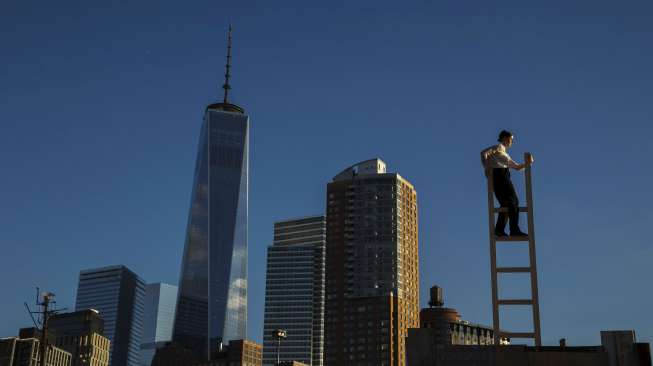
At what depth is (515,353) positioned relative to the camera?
11.6m

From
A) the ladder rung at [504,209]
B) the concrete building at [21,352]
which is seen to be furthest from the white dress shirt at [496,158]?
the concrete building at [21,352]

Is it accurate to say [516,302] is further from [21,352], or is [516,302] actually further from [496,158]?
[21,352]

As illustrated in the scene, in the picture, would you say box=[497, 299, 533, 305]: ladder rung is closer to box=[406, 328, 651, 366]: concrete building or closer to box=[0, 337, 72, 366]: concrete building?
box=[406, 328, 651, 366]: concrete building

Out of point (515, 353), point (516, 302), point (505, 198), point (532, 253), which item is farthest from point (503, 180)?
point (515, 353)

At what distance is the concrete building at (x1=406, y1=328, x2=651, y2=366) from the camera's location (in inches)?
434

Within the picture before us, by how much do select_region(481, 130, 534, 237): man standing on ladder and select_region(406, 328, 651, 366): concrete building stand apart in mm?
1795

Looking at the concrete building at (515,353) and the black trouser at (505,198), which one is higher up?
the black trouser at (505,198)

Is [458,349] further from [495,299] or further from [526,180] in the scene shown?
[526,180]

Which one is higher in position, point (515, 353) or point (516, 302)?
point (516, 302)

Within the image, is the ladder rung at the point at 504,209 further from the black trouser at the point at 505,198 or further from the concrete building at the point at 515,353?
the concrete building at the point at 515,353

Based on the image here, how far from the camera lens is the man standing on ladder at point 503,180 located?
12719mm

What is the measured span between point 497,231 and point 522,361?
6.55ft

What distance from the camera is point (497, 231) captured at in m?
12.8

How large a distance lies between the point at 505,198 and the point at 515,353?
234 centimetres
